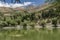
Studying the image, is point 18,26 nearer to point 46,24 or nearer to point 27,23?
Result: point 27,23

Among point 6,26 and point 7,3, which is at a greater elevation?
point 7,3

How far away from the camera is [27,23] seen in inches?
1679

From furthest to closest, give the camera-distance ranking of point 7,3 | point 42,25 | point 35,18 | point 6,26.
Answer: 1. point 35,18
2. point 42,25
3. point 6,26
4. point 7,3

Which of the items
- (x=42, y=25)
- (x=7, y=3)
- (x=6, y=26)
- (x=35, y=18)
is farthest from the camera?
(x=35, y=18)

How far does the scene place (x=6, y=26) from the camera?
4097cm

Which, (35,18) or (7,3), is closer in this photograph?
(7,3)

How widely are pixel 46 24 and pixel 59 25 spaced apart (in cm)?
397

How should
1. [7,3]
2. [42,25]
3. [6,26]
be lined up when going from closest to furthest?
Answer: [7,3] → [6,26] → [42,25]

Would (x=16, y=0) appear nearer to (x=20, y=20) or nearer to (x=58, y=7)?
(x=58, y=7)

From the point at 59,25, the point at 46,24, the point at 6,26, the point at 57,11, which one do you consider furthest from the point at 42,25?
the point at 57,11

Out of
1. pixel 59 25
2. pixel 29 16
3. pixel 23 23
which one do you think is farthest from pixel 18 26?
pixel 59 25

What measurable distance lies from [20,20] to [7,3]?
41.2m

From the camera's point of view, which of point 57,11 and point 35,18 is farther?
point 35,18

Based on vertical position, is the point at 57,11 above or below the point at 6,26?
above
